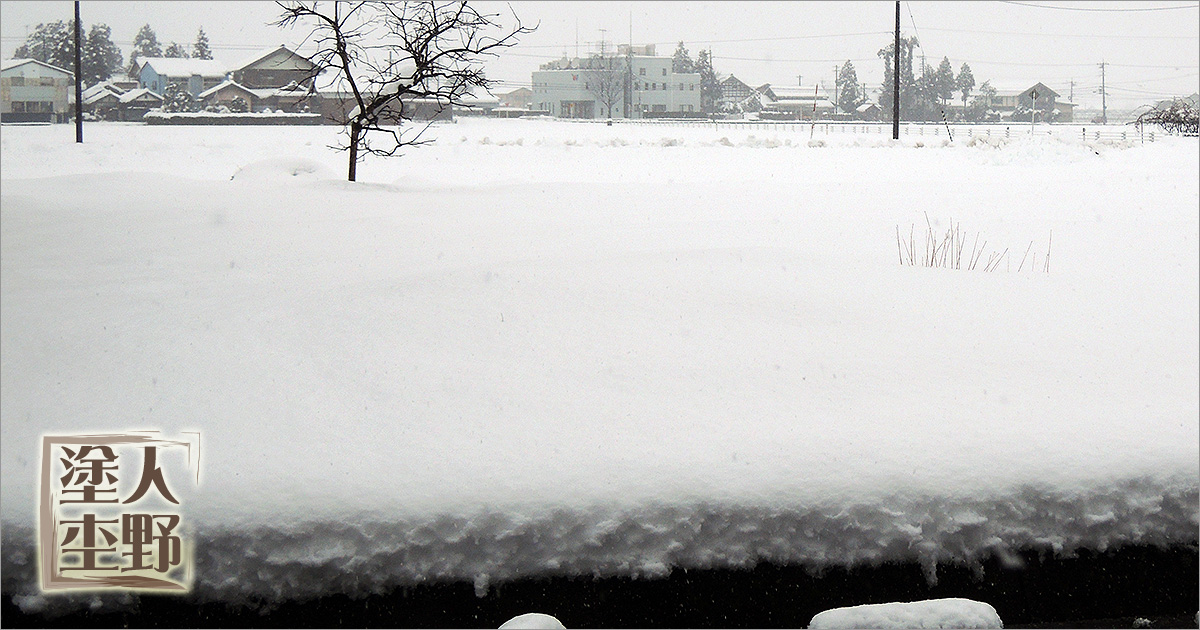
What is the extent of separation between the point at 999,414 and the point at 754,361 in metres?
0.98

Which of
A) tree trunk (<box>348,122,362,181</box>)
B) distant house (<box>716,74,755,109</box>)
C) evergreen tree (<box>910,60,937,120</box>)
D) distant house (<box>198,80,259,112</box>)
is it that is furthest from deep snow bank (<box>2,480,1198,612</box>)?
distant house (<box>716,74,755,109</box>)

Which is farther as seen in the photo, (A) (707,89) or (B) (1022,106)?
(A) (707,89)

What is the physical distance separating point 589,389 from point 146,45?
24.0 metres

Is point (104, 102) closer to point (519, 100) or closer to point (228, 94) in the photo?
point (228, 94)

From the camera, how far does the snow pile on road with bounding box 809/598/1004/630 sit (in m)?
2.61

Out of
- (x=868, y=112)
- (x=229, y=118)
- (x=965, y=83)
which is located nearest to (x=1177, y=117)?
(x=965, y=83)

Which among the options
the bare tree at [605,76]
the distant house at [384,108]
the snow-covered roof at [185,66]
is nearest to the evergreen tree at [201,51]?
the snow-covered roof at [185,66]

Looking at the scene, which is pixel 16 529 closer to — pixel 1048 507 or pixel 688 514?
pixel 688 514

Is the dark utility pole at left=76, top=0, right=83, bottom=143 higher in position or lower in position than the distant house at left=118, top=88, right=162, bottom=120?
lower

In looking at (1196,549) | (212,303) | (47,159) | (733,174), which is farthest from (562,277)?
(47,159)

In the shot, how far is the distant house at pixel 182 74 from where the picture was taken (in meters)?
21.9

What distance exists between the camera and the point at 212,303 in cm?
443

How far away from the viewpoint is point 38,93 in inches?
583

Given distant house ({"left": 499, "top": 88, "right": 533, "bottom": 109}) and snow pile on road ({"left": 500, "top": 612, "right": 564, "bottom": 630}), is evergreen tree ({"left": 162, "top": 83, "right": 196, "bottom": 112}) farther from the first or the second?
snow pile on road ({"left": 500, "top": 612, "right": 564, "bottom": 630})
